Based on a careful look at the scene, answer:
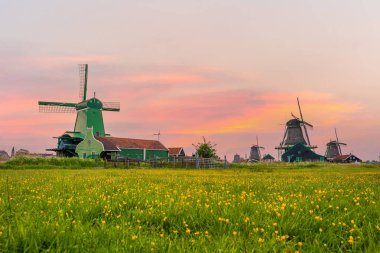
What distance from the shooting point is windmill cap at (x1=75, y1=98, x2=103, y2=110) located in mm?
79750

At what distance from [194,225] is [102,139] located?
71897 millimetres

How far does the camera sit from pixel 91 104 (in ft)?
263

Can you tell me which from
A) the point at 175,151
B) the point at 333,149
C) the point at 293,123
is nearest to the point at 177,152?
the point at 175,151

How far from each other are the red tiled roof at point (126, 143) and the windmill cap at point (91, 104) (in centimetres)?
901

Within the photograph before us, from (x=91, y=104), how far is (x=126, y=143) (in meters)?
12.7

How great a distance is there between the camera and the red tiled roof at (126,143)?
73.9 meters

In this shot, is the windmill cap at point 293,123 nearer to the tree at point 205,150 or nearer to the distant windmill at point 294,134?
the distant windmill at point 294,134

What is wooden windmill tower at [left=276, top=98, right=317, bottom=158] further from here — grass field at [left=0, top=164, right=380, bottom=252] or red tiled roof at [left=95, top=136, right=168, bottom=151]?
grass field at [left=0, top=164, right=380, bottom=252]

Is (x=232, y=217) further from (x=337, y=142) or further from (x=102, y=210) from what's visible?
(x=337, y=142)

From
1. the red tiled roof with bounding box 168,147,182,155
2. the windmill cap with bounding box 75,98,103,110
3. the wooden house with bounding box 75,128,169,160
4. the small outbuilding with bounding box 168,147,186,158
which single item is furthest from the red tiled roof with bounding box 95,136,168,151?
the windmill cap with bounding box 75,98,103,110

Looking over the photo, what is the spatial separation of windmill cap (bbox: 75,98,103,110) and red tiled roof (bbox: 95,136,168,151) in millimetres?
9009

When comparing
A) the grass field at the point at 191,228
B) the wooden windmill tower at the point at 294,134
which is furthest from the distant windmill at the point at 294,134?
the grass field at the point at 191,228

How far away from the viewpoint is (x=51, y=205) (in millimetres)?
7023

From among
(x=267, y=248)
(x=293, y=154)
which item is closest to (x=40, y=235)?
(x=267, y=248)
